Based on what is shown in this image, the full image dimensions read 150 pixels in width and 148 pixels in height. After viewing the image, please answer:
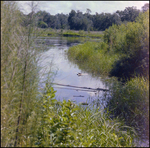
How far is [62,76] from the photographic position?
31.8 feet

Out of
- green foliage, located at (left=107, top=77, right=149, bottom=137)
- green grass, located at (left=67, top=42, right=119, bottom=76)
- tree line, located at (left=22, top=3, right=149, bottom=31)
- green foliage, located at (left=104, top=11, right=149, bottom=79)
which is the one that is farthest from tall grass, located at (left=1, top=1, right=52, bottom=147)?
green grass, located at (left=67, top=42, right=119, bottom=76)

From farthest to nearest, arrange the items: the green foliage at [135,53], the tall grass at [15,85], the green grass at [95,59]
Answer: the green grass at [95,59] → the green foliage at [135,53] → the tall grass at [15,85]

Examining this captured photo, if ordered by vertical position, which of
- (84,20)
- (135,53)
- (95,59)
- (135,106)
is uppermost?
(84,20)

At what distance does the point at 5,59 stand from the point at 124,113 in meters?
3.79

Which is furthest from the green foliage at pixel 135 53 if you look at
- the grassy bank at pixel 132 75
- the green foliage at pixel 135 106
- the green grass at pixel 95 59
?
the green foliage at pixel 135 106

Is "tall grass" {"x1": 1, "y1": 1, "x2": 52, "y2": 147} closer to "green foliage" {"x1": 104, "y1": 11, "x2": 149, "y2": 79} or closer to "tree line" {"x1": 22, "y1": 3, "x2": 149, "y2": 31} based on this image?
"tree line" {"x1": 22, "y1": 3, "x2": 149, "y2": 31}

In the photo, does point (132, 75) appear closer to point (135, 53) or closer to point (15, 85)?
point (135, 53)

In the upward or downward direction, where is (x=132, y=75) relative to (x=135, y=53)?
downward

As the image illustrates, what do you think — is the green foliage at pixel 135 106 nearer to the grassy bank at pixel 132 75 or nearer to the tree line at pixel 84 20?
the grassy bank at pixel 132 75

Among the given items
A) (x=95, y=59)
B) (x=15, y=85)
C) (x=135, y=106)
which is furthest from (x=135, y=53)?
(x=15, y=85)

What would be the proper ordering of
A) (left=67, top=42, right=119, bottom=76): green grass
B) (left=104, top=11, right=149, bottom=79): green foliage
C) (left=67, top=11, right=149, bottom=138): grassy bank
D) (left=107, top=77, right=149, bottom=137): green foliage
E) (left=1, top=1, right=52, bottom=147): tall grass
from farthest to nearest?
1. (left=67, top=42, right=119, bottom=76): green grass
2. (left=104, top=11, right=149, bottom=79): green foliage
3. (left=67, top=11, right=149, bottom=138): grassy bank
4. (left=107, top=77, right=149, bottom=137): green foliage
5. (left=1, top=1, right=52, bottom=147): tall grass

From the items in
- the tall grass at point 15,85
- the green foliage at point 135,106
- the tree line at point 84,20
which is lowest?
the green foliage at point 135,106

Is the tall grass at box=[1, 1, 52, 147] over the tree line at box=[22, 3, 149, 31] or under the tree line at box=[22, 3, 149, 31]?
under

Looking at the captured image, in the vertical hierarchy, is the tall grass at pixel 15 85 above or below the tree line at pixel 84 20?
below
